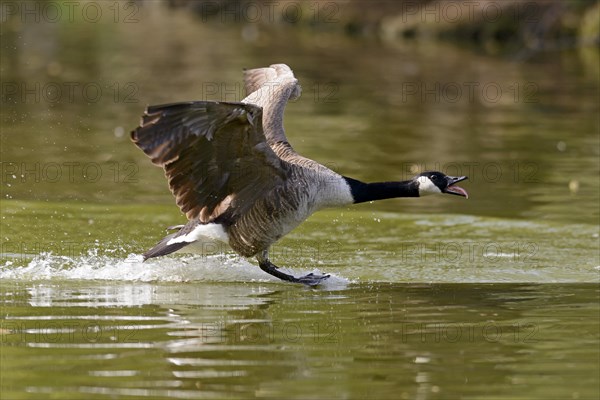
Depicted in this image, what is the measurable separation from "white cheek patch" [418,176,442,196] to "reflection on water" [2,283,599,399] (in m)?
0.86

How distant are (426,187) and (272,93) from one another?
2102 mm

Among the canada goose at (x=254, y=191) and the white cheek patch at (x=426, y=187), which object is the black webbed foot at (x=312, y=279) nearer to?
the canada goose at (x=254, y=191)

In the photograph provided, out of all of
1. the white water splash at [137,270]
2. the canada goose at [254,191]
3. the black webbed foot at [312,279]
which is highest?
the canada goose at [254,191]

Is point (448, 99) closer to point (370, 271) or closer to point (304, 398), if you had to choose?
point (370, 271)

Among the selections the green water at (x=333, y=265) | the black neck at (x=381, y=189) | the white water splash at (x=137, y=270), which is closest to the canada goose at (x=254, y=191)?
the black neck at (x=381, y=189)

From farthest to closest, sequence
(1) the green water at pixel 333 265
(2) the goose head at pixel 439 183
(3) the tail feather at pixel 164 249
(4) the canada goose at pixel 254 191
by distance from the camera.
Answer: (2) the goose head at pixel 439 183 < (3) the tail feather at pixel 164 249 < (4) the canada goose at pixel 254 191 < (1) the green water at pixel 333 265

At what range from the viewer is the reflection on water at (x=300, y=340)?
6852 mm

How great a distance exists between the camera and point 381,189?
33.2ft

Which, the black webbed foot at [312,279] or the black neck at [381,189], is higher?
the black neck at [381,189]

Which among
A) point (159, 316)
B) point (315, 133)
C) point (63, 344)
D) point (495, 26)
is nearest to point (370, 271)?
point (159, 316)

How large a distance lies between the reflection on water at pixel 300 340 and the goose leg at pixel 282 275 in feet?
0.29

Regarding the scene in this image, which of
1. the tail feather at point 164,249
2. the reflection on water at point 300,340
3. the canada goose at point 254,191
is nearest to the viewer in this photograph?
the reflection on water at point 300,340

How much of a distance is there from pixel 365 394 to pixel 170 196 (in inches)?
286

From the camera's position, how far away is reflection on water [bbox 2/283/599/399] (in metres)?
6.85
